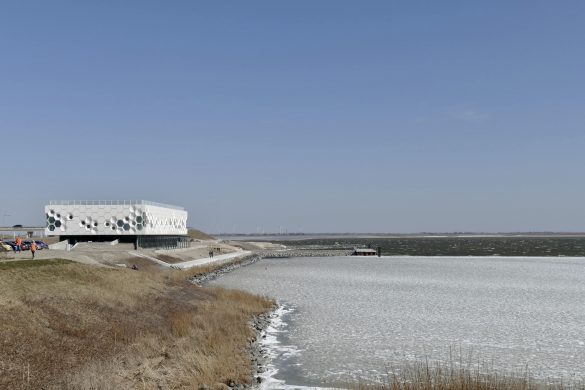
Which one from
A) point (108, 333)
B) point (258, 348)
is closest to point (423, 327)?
point (258, 348)

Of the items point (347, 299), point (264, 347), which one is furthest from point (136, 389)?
point (347, 299)

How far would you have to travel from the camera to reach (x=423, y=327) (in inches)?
1130

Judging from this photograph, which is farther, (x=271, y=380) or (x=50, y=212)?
(x=50, y=212)

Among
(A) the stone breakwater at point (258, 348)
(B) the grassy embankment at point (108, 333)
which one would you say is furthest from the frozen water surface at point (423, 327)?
(B) the grassy embankment at point (108, 333)

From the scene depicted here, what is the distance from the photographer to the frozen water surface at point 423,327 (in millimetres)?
20281

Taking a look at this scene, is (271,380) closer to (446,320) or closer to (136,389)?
(136,389)

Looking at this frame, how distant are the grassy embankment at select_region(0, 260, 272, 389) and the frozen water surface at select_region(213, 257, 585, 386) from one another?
3033mm

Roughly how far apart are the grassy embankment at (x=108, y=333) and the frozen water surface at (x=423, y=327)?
3033 millimetres

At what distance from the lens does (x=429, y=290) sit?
48.3 metres

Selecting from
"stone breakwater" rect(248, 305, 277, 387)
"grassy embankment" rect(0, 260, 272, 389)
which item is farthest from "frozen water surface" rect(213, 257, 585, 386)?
"grassy embankment" rect(0, 260, 272, 389)

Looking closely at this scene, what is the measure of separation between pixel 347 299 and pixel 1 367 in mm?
29672

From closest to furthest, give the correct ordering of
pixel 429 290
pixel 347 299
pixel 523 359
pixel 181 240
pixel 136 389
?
pixel 136 389, pixel 523 359, pixel 347 299, pixel 429 290, pixel 181 240

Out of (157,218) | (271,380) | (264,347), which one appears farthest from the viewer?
(157,218)

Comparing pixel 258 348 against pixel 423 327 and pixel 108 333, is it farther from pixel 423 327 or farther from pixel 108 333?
pixel 423 327
